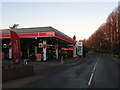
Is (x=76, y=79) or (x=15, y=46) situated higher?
(x=15, y=46)

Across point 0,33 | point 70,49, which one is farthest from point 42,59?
point 70,49

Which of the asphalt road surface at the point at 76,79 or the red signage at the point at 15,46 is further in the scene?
the red signage at the point at 15,46

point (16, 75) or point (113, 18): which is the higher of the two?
point (113, 18)

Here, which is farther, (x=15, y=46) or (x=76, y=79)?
(x=15, y=46)

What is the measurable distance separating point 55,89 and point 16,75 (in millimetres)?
6434

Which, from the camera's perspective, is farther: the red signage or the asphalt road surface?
the red signage

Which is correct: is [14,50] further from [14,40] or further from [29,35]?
[29,35]

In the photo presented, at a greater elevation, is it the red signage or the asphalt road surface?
the red signage

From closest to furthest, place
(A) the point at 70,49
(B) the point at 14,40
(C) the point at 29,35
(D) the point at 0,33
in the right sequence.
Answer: (B) the point at 14,40
(C) the point at 29,35
(D) the point at 0,33
(A) the point at 70,49

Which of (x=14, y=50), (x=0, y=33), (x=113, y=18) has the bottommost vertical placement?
(x=14, y=50)

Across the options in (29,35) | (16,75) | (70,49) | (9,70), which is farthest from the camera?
(70,49)

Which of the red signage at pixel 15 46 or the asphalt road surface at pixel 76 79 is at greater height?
the red signage at pixel 15 46

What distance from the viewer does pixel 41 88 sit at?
533 inches

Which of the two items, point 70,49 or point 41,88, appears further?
point 70,49
